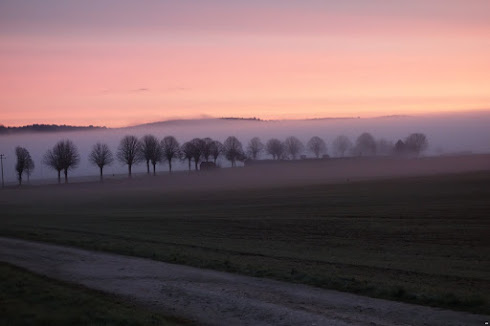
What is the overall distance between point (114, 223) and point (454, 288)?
2883 centimetres

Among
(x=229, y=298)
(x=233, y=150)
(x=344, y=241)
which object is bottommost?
(x=344, y=241)

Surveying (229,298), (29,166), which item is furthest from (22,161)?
(229,298)

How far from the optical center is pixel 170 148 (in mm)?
158125

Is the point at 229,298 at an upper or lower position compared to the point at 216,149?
lower

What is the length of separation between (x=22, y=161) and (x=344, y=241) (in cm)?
14140

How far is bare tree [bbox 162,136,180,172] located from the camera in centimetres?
15655

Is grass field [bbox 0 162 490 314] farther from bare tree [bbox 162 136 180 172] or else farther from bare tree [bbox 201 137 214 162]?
bare tree [bbox 201 137 214 162]

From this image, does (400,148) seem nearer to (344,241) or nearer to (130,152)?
(130,152)

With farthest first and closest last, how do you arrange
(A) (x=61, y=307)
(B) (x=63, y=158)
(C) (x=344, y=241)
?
(B) (x=63, y=158), (C) (x=344, y=241), (A) (x=61, y=307)

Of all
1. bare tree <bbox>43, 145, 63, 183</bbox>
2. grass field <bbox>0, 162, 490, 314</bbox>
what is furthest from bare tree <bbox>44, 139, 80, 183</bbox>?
grass field <bbox>0, 162, 490, 314</bbox>

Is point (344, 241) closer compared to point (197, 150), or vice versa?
point (344, 241)

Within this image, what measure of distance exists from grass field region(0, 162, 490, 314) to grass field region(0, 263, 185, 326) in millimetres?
4947

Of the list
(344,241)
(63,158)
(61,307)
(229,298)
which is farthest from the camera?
(63,158)

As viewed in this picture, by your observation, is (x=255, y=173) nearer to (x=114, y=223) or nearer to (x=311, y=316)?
(x=114, y=223)
